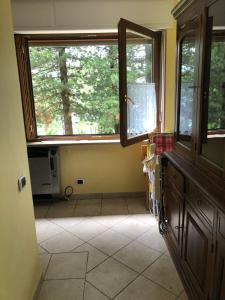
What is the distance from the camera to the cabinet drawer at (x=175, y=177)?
1814 mm

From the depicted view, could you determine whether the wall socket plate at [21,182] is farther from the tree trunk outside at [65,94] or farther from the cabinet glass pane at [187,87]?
the tree trunk outside at [65,94]

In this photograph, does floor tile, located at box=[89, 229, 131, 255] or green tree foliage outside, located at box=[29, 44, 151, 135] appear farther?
green tree foliage outside, located at box=[29, 44, 151, 135]

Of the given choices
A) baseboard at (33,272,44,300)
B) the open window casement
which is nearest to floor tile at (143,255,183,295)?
baseboard at (33,272,44,300)

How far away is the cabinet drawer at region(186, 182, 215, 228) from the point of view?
133 centimetres

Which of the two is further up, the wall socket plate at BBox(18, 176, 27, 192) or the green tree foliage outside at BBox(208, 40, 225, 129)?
the green tree foliage outside at BBox(208, 40, 225, 129)

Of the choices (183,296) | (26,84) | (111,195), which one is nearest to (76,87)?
(26,84)

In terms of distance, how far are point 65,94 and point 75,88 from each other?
0.16 m

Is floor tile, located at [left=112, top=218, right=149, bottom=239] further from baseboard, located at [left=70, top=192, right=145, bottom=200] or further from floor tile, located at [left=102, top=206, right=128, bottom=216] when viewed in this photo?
baseboard, located at [left=70, top=192, right=145, bottom=200]

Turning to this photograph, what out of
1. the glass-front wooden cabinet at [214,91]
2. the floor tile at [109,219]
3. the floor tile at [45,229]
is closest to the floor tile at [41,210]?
the floor tile at [45,229]

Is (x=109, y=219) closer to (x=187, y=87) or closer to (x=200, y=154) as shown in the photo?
(x=200, y=154)

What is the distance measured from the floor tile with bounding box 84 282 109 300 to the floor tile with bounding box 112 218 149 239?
2.55 ft

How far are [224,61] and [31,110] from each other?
260 centimetres

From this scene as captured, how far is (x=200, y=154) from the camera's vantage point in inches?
65.3

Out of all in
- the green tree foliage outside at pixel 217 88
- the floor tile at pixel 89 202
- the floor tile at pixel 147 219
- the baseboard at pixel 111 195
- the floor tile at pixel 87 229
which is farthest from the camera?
the baseboard at pixel 111 195
